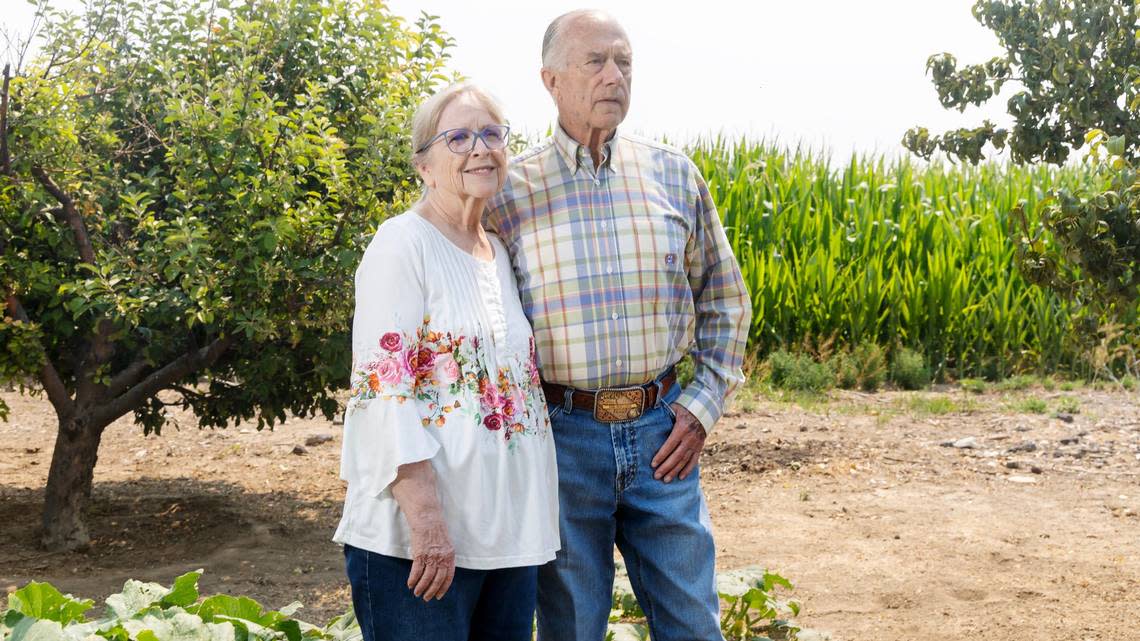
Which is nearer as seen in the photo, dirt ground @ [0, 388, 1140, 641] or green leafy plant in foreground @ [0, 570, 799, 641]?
green leafy plant in foreground @ [0, 570, 799, 641]

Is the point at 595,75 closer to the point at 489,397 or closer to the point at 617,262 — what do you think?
the point at 617,262

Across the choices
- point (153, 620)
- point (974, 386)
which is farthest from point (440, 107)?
point (974, 386)

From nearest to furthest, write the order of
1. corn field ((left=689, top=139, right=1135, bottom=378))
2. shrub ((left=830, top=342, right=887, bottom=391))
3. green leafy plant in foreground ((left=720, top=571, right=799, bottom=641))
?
green leafy plant in foreground ((left=720, top=571, right=799, bottom=641))
shrub ((left=830, top=342, right=887, bottom=391))
corn field ((left=689, top=139, right=1135, bottom=378))

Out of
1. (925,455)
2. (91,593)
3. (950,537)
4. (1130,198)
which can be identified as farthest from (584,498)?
(925,455)

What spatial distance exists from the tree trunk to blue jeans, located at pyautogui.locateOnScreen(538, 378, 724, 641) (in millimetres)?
3960

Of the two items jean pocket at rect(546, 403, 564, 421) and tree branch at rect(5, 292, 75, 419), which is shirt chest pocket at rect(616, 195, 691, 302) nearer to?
jean pocket at rect(546, 403, 564, 421)

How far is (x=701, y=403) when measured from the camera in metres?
3.09

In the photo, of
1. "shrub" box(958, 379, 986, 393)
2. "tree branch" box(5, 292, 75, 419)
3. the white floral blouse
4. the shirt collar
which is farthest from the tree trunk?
"shrub" box(958, 379, 986, 393)

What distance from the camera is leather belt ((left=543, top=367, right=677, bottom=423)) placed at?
2.94 m

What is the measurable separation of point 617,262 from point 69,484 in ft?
14.1

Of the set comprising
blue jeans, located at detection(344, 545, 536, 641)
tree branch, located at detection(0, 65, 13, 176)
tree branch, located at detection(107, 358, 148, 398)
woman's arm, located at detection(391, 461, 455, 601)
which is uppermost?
tree branch, located at detection(0, 65, 13, 176)

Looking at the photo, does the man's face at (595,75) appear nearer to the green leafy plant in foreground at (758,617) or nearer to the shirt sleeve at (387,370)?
the shirt sleeve at (387,370)

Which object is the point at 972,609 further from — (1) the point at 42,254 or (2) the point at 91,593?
(1) the point at 42,254

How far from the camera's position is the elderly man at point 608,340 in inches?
115
